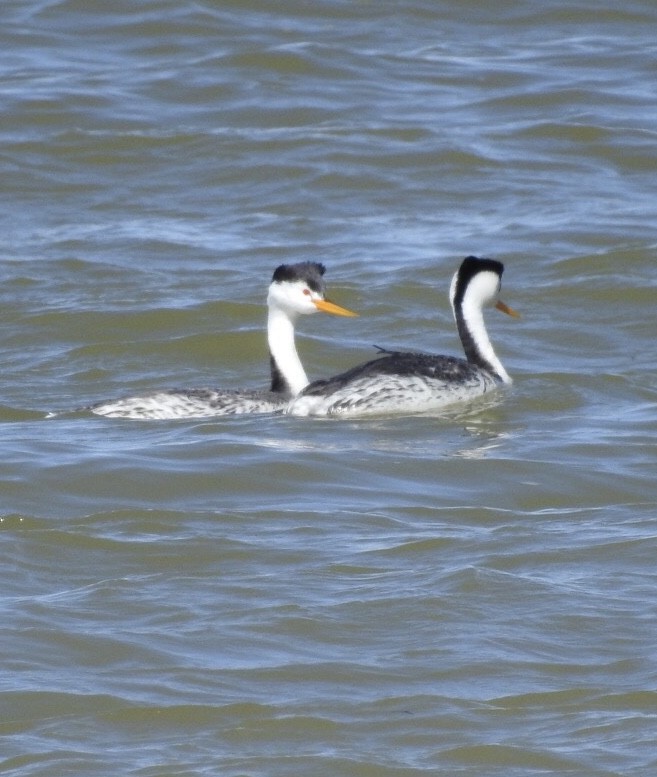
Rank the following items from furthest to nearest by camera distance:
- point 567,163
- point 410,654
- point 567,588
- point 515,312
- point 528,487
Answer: point 567,163
point 515,312
point 528,487
point 567,588
point 410,654

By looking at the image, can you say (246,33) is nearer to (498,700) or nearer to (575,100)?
(575,100)

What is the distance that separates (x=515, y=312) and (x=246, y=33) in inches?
375

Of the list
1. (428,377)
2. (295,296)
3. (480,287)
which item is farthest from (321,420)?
(480,287)

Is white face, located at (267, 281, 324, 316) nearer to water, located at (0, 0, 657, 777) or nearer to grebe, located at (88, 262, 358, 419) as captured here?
grebe, located at (88, 262, 358, 419)

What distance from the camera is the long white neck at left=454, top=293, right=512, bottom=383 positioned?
38.3ft

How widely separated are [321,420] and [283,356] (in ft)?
3.02

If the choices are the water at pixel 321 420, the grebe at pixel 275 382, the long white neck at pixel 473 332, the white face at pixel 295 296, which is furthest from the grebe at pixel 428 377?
the white face at pixel 295 296

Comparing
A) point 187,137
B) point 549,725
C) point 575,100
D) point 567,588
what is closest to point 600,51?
point 575,100

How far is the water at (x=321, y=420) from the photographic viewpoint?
5.87 m

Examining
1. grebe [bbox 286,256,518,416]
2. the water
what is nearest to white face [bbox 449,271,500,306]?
grebe [bbox 286,256,518,416]

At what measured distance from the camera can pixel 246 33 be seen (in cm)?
2072

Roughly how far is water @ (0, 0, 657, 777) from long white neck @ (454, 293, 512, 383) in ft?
0.93

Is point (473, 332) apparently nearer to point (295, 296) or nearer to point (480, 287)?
point (480, 287)

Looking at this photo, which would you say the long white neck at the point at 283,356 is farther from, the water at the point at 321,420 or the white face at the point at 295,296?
the water at the point at 321,420
